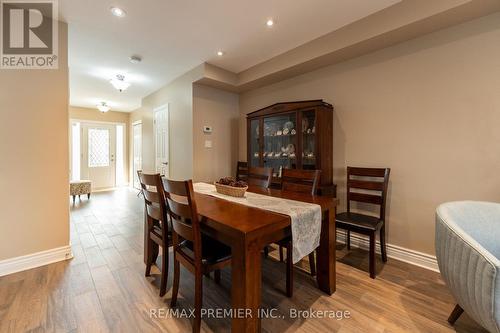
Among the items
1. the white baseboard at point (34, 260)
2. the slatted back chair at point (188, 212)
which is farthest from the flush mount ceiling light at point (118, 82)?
the slatted back chair at point (188, 212)

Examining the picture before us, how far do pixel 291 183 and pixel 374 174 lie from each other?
925mm

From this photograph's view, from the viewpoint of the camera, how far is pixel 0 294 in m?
1.77

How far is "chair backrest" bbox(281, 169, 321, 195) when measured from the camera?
2.10 meters

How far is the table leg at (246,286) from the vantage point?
1147mm

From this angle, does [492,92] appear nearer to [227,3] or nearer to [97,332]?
[227,3]

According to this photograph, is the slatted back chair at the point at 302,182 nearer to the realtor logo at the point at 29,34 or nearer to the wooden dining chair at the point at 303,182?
the wooden dining chair at the point at 303,182

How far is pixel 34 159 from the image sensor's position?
221 centimetres

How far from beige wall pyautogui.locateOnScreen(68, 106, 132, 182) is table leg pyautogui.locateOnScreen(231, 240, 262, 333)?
283 inches

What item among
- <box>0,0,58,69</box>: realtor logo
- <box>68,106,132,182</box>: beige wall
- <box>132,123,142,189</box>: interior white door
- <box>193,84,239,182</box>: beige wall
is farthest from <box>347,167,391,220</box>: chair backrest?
<box>68,106,132,182</box>: beige wall

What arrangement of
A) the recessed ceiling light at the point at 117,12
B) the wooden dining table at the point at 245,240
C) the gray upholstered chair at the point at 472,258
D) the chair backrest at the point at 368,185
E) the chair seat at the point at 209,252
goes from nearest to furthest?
1. the gray upholstered chair at the point at 472,258
2. the wooden dining table at the point at 245,240
3. the chair seat at the point at 209,252
4. the recessed ceiling light at the point at 117,12
5. the chair backrest at the point at 368,185

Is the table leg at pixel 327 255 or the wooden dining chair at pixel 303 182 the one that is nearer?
the table leg at pixel 327 255

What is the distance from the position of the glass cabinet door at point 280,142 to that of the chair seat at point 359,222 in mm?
995

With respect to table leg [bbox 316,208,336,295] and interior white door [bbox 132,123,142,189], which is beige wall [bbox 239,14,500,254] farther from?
interior white door [bbox 132,123,142,189]

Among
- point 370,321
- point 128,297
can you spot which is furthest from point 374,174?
A: point 128,297
